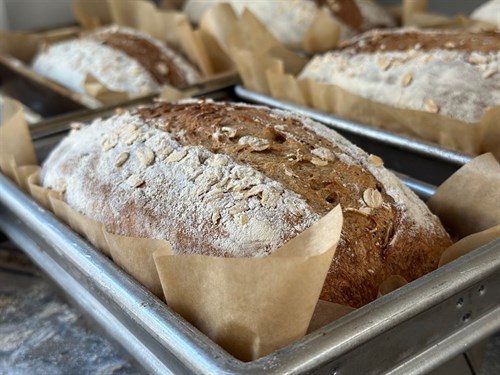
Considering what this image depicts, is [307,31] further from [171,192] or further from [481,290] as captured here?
[481,290]

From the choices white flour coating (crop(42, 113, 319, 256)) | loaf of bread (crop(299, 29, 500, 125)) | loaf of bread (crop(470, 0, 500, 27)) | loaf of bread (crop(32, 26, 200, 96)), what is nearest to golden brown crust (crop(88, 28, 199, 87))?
loaf of bread (crop(32, 26, 200, 96))

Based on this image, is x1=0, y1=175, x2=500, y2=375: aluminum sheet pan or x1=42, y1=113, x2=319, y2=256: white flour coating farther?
x1=42, y1=113, x2=319, y2=256: white flour coating

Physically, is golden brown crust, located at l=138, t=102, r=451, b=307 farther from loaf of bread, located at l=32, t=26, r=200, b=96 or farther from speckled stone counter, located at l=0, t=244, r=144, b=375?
loaf of bread, located at l=32, t=26, r=200, b=96

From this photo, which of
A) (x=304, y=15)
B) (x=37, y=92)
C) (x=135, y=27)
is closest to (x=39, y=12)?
(x=135, y=27)

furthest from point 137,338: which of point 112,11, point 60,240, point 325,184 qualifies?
point 112,11

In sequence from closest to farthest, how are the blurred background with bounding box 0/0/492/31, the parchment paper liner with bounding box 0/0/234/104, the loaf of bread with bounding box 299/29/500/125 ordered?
the loaf of bread with bounding box 299/29/500/125 → the parchment paper liner with bounding box 0/0/234/104 → the blurred background with bounding box 0/0/492/31

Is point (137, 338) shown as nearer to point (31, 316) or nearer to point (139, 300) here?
point (139, 300)
